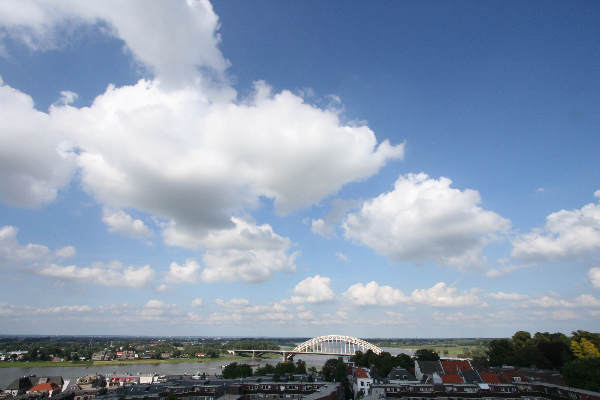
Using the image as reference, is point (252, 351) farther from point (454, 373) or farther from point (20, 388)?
point (454, 373)

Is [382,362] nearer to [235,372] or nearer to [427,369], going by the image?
[427,369]

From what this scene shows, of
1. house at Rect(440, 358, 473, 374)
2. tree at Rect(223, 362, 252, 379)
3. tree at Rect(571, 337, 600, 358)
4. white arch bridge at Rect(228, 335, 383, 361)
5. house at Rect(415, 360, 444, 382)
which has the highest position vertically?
tree at Rect(571, 337, 600, 358)

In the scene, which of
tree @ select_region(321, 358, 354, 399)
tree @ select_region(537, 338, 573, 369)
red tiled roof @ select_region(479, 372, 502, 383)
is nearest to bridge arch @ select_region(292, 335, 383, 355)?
tree @ select_region(537, 338, 573, 369)

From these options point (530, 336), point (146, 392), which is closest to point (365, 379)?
point (146, 392)

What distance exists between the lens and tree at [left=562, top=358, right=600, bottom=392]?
4258 centimetres

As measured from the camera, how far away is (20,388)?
61469mm

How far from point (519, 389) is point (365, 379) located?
20089 millimetres

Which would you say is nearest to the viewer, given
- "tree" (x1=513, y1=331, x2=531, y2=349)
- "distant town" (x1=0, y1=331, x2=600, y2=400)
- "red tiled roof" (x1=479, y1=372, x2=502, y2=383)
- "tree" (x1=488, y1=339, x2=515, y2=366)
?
"distant town" (x1=0, y1=331, x2=600, y2=400)

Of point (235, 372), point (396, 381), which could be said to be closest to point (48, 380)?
point (235, 372)

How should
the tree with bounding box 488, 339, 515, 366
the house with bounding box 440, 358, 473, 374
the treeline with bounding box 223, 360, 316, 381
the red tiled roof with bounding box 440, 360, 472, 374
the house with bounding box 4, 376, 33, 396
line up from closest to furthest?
the house with bounding box 440, 358, 473, 374
the red tiled roof with bounding box 440, 360, 472, 374
the house with bounding box 4, 376, 33, 396
the treeline with bounding box 223, 360, 316, 381
the tree with bounding box 488, 339, 515, 366

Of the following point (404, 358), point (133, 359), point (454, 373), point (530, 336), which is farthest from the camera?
point (133, 359)

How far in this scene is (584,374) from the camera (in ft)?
143

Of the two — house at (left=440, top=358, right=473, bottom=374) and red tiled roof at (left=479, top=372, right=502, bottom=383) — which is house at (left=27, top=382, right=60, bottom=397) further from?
red tiled roof at (left=479, top=372, right=502, bottom=383)

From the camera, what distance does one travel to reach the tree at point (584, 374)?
42.6 m
